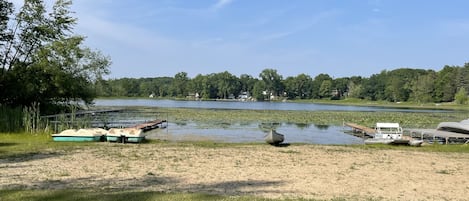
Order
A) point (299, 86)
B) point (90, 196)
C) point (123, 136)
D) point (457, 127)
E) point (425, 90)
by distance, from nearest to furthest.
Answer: point (90, 196) < point (123, 136) < point (457, 127) < point (425, 90) < point (299, 86)

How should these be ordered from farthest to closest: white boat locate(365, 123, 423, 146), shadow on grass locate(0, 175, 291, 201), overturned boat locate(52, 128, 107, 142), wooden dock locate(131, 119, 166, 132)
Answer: wooden dock locate(131, 119, 166, 132)
white boat locate(365, 123, 423, 146)
overturned boat locate(52, 128, 107, 142)
shadow on grass locate(0, 175, 291, 201)

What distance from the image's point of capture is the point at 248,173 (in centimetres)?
1070

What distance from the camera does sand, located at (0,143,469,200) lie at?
8430 mm

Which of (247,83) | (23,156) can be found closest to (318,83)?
(247,83)

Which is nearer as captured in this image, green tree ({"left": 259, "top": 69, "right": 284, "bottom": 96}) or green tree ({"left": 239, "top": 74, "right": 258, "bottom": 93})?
green tree ({"left": 259, "top": 69, "right": 284, "bottom": 96})

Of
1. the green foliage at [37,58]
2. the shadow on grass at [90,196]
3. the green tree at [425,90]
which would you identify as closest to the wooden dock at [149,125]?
the green foliage at [37,58]

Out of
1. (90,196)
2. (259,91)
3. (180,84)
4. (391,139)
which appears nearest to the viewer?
(90,196)

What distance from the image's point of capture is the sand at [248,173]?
843 cm

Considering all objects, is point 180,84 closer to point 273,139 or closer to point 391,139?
point 391,139

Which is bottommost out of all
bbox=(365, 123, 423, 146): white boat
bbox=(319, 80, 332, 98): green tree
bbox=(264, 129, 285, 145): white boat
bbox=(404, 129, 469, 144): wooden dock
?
bbox=(404, 129, 469, 144): wooden dock

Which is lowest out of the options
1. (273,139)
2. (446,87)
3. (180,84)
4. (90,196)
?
(273,139)

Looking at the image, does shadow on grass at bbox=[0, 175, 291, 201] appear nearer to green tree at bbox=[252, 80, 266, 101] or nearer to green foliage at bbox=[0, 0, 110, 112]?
green foliage at bbox=[0, 0, 110, 112]

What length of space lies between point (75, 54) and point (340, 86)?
148m

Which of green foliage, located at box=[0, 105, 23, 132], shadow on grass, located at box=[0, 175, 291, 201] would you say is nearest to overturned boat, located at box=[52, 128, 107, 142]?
green foliage, located at box=[0, 105, 23, 132]
